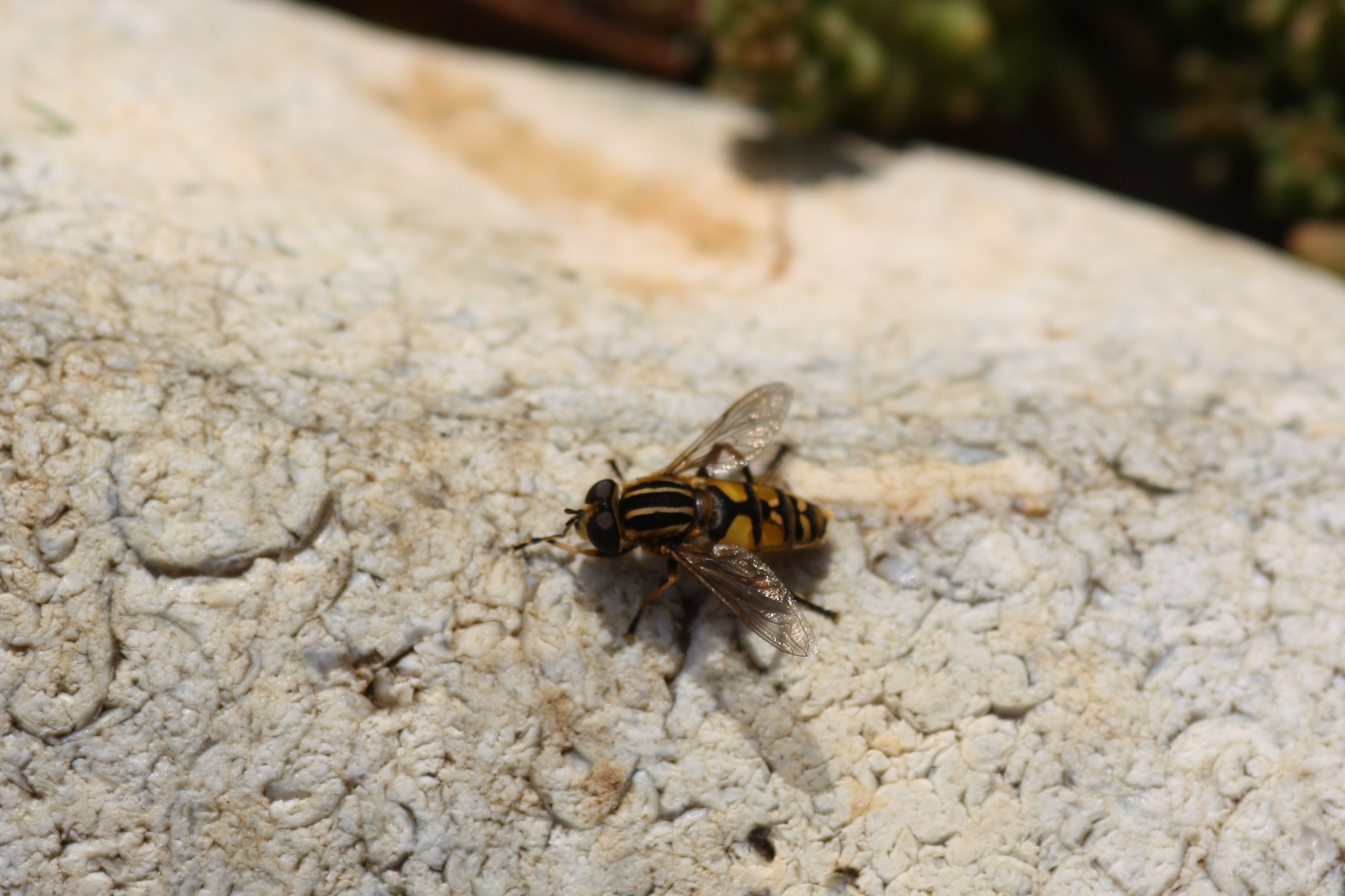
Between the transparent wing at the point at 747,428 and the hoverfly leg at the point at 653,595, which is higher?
the transparent wing at the point at 747,428

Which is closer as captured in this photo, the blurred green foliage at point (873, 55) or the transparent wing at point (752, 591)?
the transparent wing at point (752, 591)

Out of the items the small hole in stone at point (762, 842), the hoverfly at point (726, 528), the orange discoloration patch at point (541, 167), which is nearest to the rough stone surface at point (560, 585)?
the small hole in stone at point (762, 842)

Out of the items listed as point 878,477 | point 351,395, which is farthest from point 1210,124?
point 351,395

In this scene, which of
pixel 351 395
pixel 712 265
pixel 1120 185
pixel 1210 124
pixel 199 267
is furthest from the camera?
pixel 1120 185

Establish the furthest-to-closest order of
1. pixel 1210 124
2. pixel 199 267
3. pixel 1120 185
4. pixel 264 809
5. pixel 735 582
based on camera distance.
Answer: pixel 1120 185
pixel 1210 124
pixel 199 267
pixel 735 582
pixel 264 809

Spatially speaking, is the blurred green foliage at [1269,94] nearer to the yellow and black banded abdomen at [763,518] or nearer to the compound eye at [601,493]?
the yellow and black banded abdomen at [763,518]

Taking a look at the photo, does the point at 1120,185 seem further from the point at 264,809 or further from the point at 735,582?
the point at 264,809
